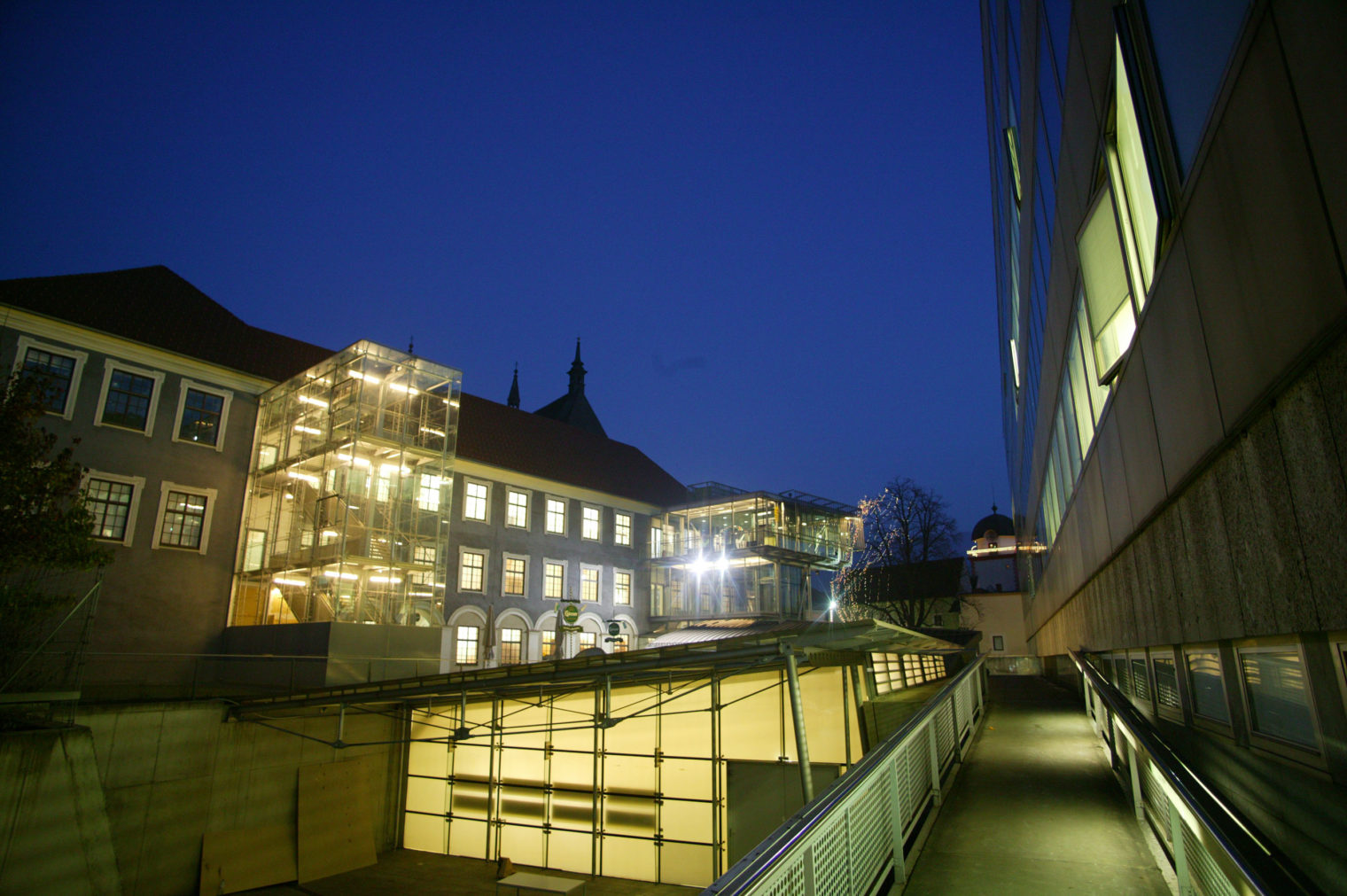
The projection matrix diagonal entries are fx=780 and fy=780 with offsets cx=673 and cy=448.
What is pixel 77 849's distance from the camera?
48.5ft

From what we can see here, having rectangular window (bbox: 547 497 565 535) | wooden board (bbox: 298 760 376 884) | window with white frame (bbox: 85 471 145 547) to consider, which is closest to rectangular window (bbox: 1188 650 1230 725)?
wooden board (bbox: 298 760 376 884)

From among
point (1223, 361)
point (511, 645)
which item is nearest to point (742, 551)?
point (511, 645)

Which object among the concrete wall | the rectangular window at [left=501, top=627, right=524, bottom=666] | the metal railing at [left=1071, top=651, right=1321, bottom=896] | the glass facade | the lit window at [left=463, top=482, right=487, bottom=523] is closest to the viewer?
the metal railing at [left=1071, top=651, right=1321, bottom=896]

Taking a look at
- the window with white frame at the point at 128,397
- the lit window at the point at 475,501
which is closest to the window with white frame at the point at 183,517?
the window with white frame at the point at 128,397

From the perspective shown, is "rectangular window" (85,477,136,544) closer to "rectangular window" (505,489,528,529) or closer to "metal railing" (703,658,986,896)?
"rectangular window" (505,489,528,529)

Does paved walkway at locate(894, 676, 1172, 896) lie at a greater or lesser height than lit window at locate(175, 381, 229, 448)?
lesser

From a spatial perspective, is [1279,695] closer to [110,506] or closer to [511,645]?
[110,506]

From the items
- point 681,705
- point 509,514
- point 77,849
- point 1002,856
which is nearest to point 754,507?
point 509,514

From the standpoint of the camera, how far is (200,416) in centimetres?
2658

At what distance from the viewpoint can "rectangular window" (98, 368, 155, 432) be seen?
24172 mm

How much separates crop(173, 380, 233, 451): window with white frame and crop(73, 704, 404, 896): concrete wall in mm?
11915

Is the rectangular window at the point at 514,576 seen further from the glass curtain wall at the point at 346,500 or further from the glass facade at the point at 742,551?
the glass facade at the point at 742,551

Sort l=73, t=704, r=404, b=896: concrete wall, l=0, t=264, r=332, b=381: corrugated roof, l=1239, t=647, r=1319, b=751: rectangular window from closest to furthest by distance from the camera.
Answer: l=1239, t=647, r=1319, b=751: rectangular window
l=73, t=704, r=404, b=896: concrete wall
l=0, t=264, r=332, b=381: corrugated roof

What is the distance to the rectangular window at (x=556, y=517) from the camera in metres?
36.2
